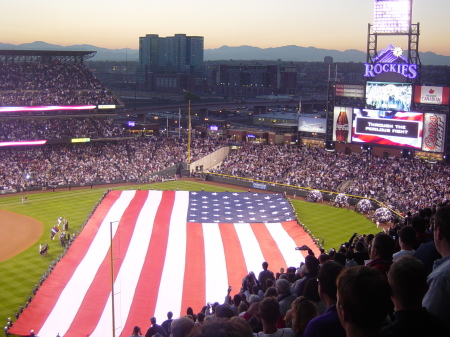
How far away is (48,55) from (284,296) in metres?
63.8

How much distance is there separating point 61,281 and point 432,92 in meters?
33.1

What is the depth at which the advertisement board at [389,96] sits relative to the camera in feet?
147

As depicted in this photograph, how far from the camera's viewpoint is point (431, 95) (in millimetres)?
43969

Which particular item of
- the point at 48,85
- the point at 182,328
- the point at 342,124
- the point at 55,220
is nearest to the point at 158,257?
the point at 55,220

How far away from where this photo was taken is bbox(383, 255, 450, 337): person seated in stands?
4.00m

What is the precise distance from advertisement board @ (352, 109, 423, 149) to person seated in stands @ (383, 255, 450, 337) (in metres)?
42.9

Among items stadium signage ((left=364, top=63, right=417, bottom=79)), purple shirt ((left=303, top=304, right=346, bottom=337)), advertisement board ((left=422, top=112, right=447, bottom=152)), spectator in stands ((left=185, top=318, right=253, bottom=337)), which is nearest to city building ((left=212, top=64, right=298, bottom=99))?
stadium signage ((left=364, top=63, right=417, bottom=79))

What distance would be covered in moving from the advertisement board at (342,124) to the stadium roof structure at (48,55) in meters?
32.3

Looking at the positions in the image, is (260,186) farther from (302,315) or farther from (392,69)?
(302,315)

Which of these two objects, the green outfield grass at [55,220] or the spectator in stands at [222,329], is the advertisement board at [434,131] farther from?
the spectator in stands at [222,329]

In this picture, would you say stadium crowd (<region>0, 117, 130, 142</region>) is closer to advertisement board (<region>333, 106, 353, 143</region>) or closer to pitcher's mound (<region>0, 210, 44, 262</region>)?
pitcher's mound (<region>0, 210, 44, 262</region>)

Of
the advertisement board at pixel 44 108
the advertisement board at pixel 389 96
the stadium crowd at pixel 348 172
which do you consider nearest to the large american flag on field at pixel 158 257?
the stadium crowd at pixel 348 172

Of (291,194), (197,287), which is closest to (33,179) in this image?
(291,194)

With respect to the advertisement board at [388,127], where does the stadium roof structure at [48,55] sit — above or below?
above
